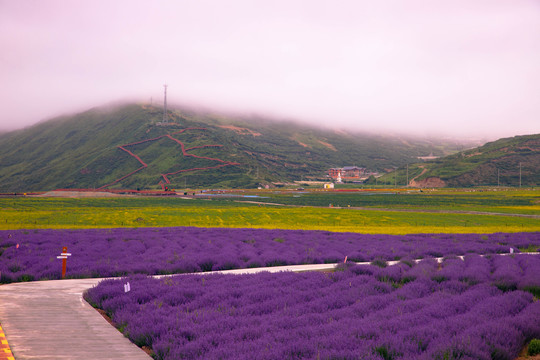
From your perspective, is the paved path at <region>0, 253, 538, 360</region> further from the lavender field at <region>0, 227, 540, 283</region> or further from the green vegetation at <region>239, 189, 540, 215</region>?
the green vegetation at <region>239, 189, 540, 215</region>

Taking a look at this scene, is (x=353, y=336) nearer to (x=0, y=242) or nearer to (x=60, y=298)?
(x=60, y=298)

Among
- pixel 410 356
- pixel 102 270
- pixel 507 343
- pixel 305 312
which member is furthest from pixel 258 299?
pixel 102 270

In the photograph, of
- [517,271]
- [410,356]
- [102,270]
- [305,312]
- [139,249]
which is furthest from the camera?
[139,249]

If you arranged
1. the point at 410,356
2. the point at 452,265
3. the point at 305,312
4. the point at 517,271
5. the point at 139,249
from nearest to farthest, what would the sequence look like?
the point at 410,356, the point at 305,312, the point at 517,271, the point at 452,265, the point at 139,249

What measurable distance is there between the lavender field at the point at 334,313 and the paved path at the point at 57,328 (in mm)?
496

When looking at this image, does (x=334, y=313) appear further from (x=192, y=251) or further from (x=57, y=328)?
(x=192, y=251)

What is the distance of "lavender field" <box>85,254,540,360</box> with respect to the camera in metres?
8.88

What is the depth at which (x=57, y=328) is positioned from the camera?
10.8 metres

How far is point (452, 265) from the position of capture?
1825 cm

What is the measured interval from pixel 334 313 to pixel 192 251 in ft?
47.1

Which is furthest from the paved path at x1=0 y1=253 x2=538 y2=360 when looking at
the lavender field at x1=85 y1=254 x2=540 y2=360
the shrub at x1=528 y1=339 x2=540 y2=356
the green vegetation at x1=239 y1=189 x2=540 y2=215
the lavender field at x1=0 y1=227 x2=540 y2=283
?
the green vegetation at x1=239 y1=189 x2=540 y2=215

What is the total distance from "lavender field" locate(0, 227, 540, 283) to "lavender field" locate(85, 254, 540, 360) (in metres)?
4.25

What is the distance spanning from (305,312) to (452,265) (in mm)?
9194

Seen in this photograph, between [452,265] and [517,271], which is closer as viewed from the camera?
[517,271]
